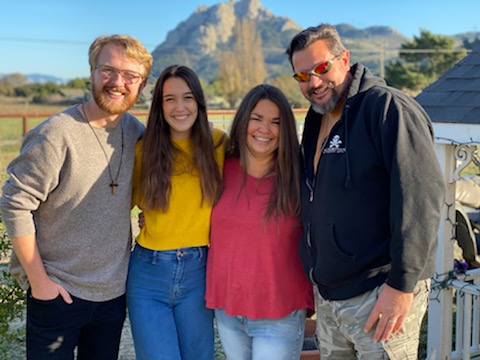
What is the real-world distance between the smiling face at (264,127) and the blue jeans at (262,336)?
0.79 m

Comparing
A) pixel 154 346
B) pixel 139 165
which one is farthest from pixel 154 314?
pixel 139 165

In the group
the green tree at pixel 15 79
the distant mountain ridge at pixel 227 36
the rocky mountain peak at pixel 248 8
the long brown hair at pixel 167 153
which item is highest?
the rocky mountain peak at pixel 248 8

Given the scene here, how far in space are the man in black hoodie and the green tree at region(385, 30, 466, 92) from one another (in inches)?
1764

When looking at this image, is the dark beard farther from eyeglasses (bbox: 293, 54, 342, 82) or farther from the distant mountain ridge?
the distant mountain ridge

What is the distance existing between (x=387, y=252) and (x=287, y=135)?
0.75 metres

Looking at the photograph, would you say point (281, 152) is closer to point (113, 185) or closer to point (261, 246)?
point (261, 246)

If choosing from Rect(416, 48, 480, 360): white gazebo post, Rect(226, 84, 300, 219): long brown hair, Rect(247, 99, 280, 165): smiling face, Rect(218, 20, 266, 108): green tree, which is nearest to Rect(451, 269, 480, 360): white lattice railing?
Rect(416, 48, 480, 360): white gazebo post

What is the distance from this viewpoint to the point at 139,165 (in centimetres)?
275

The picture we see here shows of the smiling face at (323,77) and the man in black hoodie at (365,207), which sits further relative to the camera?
the smiling face at (323,77)

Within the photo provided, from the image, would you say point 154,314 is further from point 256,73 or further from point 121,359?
point 256,73

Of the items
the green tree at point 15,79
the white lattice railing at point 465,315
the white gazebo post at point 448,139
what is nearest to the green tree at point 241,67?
the green tree at point 15,79

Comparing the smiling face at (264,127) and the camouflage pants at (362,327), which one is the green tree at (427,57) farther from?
the camouflage pants at (362,327)

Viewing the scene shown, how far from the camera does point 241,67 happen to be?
62.9 m

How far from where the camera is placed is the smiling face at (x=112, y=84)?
246cm
